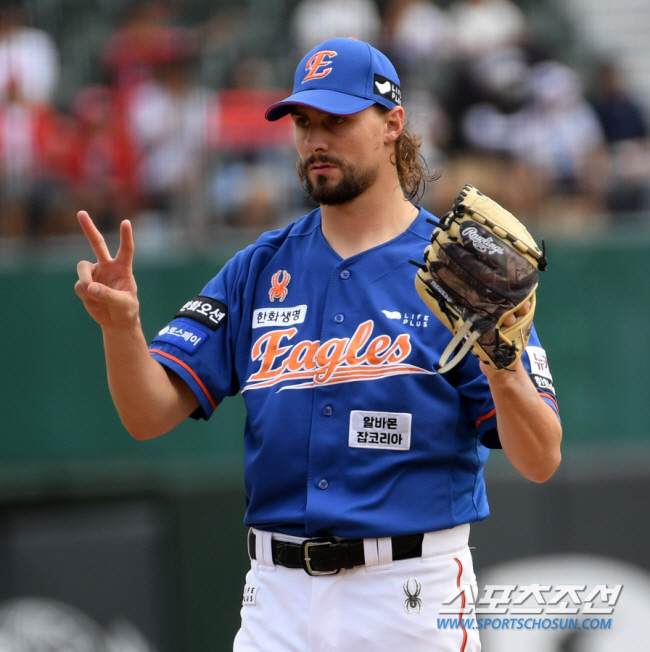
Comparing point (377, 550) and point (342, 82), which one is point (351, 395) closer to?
point (377, 550)

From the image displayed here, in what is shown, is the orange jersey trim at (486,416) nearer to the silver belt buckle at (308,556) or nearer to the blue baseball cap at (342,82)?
the silver belt buckle at (308,556)

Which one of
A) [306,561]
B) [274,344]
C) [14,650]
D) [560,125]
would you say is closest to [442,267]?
[274,344]

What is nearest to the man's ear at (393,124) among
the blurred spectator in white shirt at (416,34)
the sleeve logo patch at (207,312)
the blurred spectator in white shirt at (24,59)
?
the sleeve logo patch at (207,312)

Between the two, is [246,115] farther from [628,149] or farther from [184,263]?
[628,149]

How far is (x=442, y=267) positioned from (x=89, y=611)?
371 cm

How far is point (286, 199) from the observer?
6039 millimetres

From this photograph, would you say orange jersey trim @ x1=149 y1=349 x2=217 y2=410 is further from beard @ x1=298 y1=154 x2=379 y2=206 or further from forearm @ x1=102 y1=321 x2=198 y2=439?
beard @ x1=298 y1=154 x2=379 y2=206

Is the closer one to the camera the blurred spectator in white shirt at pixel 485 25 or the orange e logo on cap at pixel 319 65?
the orange e logo on cap at pixel 319 65

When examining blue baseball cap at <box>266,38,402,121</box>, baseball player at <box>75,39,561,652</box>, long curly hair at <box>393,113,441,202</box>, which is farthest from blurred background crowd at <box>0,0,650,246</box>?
baseball player at <box>75,39,561,652</box>

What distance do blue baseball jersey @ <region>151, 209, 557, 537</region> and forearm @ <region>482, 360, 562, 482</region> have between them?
0.43 ft

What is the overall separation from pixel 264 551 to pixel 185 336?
2.02ft

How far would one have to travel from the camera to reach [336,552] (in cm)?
268

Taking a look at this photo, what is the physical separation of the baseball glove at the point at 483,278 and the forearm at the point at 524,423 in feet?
0.21

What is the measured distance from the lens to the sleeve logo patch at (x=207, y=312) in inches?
116
